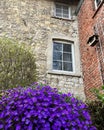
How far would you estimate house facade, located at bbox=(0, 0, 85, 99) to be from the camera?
681 cm

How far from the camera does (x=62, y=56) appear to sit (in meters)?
7.47

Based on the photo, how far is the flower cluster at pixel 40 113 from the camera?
8.06ft

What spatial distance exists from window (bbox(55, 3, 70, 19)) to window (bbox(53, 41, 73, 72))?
70.9 inches

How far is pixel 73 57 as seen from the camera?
754cm

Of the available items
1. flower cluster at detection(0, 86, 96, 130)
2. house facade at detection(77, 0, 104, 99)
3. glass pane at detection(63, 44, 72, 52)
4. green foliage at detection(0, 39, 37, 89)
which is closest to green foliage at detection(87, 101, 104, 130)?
flower cluster at detection(0, 86, 96, 130)

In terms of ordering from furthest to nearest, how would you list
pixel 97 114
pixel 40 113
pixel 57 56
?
1. pixel 57 56
2. pixel 97 114
3. pixel 40 113

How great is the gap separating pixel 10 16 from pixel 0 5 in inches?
31.7

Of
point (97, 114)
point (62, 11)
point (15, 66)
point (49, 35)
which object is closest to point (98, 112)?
point (97, 114)

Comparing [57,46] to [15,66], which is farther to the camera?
[57,46]

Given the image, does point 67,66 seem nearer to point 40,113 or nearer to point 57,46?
point 57,46

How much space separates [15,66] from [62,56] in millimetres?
2563

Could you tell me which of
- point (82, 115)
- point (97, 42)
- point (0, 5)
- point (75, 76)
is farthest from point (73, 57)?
point (82, 115)

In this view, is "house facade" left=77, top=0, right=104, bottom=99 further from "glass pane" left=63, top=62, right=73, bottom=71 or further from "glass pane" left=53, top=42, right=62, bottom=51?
"glass pane" left=53, top=42, right=62, bottom=51

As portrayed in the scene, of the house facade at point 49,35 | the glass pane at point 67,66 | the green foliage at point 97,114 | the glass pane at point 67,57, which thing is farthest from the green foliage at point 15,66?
the green foliage at point 97,114
